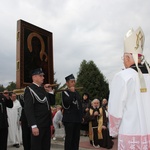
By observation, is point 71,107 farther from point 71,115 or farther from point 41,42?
point 41,42

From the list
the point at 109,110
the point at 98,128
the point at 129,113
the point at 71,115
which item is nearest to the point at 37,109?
the point at 71,115

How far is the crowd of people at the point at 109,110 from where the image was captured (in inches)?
114

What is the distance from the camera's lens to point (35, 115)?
4.53m

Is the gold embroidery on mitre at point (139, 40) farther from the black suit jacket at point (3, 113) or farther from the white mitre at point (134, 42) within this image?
the black suit jacket at point (3, 113)

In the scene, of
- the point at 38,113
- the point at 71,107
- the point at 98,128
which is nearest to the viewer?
the point at 38,113

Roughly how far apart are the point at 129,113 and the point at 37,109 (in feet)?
6.97

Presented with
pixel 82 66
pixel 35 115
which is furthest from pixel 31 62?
pixel 82 66

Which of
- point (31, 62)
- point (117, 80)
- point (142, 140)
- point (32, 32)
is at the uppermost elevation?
point (32, 32)

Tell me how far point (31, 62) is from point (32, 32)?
729 millimetres

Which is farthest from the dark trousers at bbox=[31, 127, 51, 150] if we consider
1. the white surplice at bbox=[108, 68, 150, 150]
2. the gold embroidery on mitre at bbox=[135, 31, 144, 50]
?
the gold embroidery on mitre at bbox=[135, 31, 144, 50]

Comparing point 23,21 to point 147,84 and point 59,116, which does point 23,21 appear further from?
point 59,116

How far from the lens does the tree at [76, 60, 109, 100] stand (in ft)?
74.0

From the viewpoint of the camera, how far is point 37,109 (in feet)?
15.0

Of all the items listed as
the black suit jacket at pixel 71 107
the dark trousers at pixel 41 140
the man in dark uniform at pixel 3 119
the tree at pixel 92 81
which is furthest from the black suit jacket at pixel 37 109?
the tree at pixel 92 81
